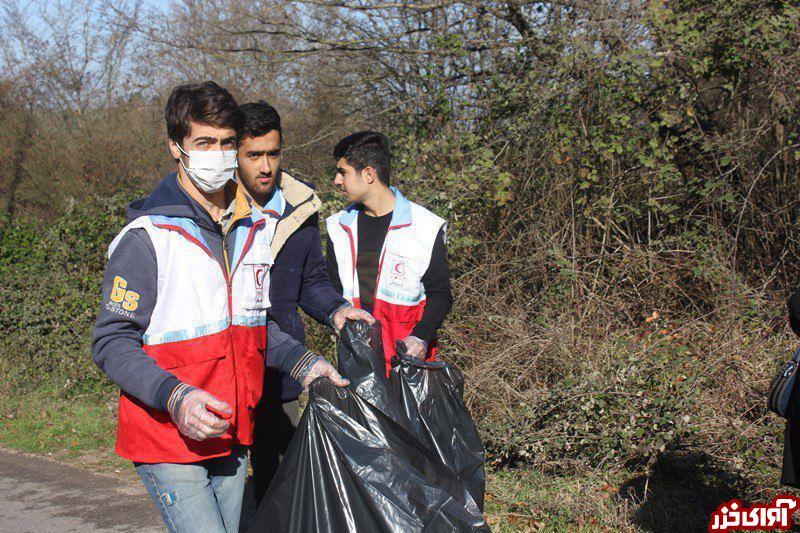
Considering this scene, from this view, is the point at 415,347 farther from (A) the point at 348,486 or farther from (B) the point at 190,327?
(B) the point at 190,327

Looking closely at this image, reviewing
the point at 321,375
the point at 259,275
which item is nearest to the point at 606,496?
the point at 321,375

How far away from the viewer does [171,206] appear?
2.45m

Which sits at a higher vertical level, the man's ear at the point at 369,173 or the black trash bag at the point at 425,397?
the man's ear at the point at 369,173

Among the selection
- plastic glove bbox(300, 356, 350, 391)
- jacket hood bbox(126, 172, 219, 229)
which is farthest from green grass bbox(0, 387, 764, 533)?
jacket hood bbox(126, 172, 219, 229)

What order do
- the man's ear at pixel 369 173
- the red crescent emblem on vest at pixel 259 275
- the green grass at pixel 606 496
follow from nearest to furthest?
the red crescent emblem on vest at pixel 259 275 < the green grass at pixel 606 496 < the man's ear at pixel 369 173

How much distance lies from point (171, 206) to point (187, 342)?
42cm

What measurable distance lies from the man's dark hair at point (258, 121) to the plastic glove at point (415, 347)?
3.64 ft

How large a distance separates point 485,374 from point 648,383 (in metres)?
1.11

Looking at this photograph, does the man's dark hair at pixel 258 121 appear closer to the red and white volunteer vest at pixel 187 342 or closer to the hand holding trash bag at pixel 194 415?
the red and white volunteer vest at pixel 187 342

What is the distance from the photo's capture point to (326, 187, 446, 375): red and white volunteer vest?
166 inches

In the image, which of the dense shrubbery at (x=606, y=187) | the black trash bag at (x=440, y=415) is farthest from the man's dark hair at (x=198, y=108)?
the dense shrubbery at (x=606, y=187)

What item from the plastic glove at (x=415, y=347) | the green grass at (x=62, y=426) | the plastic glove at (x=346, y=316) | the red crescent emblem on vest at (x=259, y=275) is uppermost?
the red crescent emblem on vest at (x=259, y=275)

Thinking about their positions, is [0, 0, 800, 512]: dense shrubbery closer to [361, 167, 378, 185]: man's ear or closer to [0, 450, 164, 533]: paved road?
[361, 167, 378, 185]: man's ear

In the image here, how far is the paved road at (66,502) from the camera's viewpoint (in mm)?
4707
